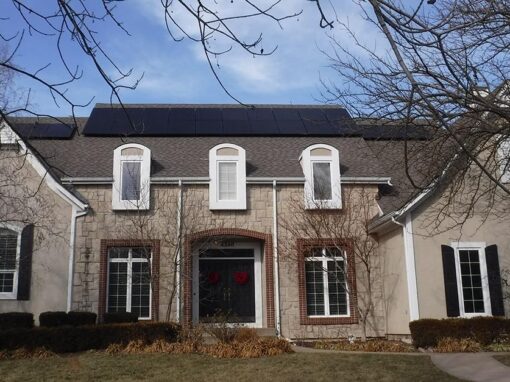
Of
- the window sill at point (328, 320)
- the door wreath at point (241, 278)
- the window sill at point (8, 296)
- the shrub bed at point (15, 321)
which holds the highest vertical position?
the door wreath at point (241, 278)

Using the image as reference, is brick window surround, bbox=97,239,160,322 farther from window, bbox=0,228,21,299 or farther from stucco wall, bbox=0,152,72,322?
window, bbox=0,228,21,299

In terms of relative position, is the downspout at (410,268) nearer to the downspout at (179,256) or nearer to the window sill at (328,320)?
the window sill at (328,320)

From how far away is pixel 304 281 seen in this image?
18359 mm

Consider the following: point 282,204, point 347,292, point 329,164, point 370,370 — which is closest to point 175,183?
point 282,204

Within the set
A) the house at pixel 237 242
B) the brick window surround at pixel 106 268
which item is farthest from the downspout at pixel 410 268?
the brick window surround at pixel 106 268

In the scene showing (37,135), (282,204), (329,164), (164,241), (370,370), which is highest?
(37,135)

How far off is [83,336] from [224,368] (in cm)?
431

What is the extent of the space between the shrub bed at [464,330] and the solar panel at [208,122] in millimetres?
10091

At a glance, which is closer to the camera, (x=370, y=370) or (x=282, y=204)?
(x=370, y=370)

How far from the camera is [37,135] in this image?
792 inches

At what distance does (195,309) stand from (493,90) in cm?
1279

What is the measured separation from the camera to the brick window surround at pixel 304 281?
18.1 m

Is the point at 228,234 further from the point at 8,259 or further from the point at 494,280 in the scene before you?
the point at 494,280

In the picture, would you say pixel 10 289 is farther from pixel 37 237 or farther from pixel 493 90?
pixel 493 90
